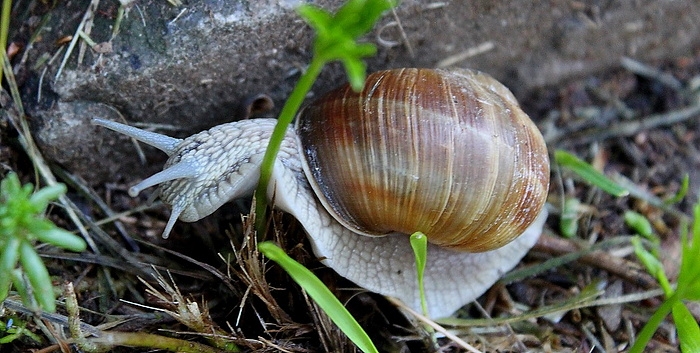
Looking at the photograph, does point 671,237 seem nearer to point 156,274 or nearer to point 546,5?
point 546,5

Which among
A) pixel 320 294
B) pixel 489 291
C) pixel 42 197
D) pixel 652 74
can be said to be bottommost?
pixel 489 291

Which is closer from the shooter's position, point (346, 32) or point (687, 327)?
point (346, 32)

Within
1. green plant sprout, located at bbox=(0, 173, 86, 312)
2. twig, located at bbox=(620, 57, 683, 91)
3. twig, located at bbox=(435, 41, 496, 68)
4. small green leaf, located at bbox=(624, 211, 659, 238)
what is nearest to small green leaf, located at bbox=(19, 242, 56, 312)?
green plant sprout, located at bbox=(0, 173, 86, 312)

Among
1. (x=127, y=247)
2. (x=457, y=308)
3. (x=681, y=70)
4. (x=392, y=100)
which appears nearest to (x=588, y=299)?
(x=457, y=308)

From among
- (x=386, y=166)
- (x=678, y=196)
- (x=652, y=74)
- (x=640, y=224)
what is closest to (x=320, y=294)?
(x=386, y=166)

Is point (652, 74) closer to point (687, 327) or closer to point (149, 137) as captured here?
point (687, 327)

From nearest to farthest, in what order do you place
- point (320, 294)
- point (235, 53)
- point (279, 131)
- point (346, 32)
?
point (346, 32) < point (279, 131) < point (320, 294) < point (235, 53)

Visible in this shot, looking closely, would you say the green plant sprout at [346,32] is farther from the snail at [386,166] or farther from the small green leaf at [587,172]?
the small green leaf at [587,172]

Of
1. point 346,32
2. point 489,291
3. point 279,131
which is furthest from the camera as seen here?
point 489,291
